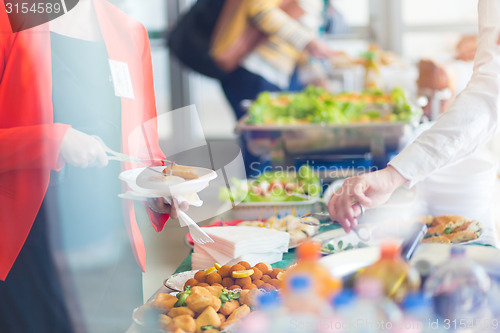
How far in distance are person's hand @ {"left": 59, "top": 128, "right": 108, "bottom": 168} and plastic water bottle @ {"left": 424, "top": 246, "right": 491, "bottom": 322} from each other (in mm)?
592

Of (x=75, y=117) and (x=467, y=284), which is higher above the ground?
(x=75, y=117)

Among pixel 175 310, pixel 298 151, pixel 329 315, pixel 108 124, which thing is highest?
pixel 108 124

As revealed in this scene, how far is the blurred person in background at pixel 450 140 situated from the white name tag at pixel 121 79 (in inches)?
19.3

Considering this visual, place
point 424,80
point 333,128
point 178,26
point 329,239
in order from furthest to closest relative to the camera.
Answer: point 178,26 < point 424,80 < point 333,128 < point 329,239

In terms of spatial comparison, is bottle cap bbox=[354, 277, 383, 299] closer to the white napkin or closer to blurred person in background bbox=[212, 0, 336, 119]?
the white napkin

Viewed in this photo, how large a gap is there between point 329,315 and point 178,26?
338cm

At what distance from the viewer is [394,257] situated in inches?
24.3

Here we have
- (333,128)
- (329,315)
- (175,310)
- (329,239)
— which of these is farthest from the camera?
(333,128)

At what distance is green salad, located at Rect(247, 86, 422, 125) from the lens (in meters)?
2.29

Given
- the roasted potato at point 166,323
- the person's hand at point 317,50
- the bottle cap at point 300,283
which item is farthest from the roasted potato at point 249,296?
the person's hand at point 317,50

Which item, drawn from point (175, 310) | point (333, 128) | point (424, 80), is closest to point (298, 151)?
point (333, 128)

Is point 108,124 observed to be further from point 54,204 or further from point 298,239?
point 298,239

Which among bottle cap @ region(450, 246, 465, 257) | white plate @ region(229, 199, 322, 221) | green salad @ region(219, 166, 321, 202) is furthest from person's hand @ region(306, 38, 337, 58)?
bottle cap @ region(450, 246, 465, 257)

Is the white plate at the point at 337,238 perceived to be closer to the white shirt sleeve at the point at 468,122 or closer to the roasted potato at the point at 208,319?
the white shirt sleeve at the point at 468,122
